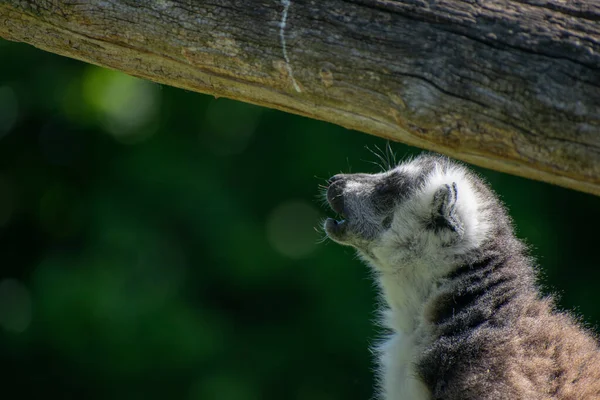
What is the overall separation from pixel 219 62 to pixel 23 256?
5.64 m

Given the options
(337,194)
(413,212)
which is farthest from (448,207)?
(337,194)

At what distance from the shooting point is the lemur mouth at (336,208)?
152 inches

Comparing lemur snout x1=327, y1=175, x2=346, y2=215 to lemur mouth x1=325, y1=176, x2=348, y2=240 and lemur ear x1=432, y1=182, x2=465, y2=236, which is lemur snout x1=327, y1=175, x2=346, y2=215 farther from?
lemur ear x1=432, y1=182, x2=465, y2=236

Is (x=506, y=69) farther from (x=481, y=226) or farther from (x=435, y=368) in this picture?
(x=435, y=368)

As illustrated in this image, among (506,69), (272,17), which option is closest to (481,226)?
(506,69)

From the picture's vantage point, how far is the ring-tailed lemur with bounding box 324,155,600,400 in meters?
3.35

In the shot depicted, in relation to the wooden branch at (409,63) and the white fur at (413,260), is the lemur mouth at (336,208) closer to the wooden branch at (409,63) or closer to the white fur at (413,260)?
the white fur at (413,260)

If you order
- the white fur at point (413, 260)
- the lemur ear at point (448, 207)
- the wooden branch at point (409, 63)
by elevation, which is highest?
the wooden branch at point (409, 63)

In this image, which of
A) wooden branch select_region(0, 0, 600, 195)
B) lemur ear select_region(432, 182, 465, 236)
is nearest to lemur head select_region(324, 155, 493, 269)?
lemur ear select_region(432, 182, 465, 236)

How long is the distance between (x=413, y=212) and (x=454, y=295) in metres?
0.43

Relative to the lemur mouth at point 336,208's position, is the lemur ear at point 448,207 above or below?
above

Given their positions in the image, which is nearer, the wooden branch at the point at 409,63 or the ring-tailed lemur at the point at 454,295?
the wooden branch at the point at 409,63

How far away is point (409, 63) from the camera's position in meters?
2.81

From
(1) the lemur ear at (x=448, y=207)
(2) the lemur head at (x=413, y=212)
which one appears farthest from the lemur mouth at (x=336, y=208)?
(1) the lemur ear at (x=448, y=207)
